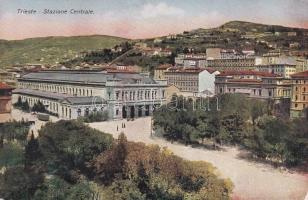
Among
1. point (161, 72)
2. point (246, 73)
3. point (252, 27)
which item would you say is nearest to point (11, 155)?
point (161, 72)

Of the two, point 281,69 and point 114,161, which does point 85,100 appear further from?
point 281,69

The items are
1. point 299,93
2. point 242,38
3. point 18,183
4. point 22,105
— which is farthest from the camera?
point 22,105

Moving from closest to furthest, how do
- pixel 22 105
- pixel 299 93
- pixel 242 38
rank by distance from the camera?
1. pixel 299 93
2. pixel 242 38
3. pixel 22 105

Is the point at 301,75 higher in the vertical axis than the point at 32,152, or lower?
higher

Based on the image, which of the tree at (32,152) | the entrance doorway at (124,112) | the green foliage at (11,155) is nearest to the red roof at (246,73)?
the entrance doorway at (124,112)

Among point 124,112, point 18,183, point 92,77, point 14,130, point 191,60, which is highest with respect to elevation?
point 191,60

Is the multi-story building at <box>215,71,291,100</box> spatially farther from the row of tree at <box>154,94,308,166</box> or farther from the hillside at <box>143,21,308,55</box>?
the hillside at <box>143,21,308,55</box>

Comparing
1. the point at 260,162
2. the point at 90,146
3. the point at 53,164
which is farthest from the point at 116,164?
the point at 260,162
